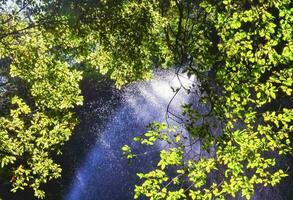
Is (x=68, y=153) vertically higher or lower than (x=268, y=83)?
higher

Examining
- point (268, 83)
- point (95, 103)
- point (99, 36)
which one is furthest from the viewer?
point (95, 103)

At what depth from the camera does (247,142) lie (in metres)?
5.70

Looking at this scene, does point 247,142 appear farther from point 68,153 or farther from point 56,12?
point 68,153

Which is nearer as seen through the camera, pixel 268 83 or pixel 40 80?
pixel 268 83

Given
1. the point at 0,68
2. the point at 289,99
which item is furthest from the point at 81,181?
the point at 289,99

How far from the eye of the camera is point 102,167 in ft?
87.3

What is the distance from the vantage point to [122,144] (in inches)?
1073

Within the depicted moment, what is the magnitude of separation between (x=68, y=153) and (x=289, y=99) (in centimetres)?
1800

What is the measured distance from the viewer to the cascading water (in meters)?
24.7

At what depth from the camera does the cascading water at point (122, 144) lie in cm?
2473

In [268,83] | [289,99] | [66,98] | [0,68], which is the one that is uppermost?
[0,68]

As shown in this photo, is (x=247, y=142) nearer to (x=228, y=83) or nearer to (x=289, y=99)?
(x=228, y=83)

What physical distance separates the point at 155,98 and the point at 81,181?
9008mm

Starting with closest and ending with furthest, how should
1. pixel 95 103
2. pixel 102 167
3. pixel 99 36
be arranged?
1. pixel 99 36
2. pixel 102 167
3. pixel 95 103
